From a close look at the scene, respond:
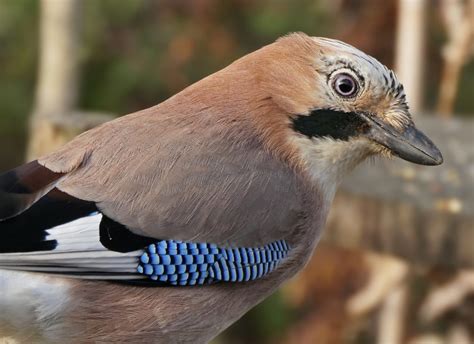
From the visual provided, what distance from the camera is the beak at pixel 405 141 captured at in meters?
3.34

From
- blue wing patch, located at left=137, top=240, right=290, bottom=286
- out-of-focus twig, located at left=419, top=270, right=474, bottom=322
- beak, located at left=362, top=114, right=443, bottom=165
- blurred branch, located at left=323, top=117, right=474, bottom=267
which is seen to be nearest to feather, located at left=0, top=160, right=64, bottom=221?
blue wing patch, located at left=137, top=240, right=290, bottom=286

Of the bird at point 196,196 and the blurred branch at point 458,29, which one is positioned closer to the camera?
the bird at point 196,196

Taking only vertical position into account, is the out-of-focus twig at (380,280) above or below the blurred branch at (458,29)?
below

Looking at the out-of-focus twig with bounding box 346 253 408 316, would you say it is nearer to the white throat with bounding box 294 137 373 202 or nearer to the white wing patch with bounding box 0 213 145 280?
the white throat with bounding box 294 137 373 202

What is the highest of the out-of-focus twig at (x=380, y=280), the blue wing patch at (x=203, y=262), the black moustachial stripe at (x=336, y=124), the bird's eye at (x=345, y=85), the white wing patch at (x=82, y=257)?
the bird's eye at (x=345, y=85)

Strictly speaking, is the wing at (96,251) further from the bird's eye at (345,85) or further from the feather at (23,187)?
the bird's eye at (345,85)

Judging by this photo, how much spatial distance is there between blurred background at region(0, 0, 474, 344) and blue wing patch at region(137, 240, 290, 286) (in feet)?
3.49

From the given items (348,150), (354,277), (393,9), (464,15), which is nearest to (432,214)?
(348,150)

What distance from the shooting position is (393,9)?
774cm

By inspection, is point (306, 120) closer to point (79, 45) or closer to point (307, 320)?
point (79, 45)

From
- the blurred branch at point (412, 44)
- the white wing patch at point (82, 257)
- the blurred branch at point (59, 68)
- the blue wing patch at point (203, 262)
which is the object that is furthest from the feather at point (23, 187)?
the blurred branch at point (412, 44)

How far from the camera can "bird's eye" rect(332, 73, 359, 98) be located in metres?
3.28

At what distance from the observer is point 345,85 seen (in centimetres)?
328

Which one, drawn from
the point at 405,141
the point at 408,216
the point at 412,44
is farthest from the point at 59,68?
the point at 405,141
